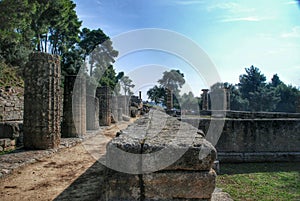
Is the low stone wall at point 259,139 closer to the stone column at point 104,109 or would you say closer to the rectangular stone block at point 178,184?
the rectangular stone block at point 178,184

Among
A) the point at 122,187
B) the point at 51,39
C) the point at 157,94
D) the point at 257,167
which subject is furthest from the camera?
the point at 157,94

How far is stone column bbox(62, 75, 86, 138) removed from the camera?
Result: 34.2 feet

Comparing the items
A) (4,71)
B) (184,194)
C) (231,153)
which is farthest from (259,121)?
(4,71)

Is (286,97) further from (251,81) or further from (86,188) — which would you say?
(86,188)

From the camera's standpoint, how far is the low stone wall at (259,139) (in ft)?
20.7

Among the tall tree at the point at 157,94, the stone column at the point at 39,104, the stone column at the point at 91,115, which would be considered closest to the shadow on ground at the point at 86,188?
the stone column at the point at 39,104

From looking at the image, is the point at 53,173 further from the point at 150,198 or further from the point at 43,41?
the point at 43,41

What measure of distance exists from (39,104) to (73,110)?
10.1 ft

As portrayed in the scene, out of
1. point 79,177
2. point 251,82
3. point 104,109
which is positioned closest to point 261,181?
point 79,177

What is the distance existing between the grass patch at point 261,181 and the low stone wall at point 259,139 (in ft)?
0.98

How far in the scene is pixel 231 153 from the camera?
626 centimetres

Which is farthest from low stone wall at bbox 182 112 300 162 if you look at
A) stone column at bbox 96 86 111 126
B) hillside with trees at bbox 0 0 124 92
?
hillside with trees at bbox 0 0 124 92

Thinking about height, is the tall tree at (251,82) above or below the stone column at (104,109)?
above

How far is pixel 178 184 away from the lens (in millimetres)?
1896
